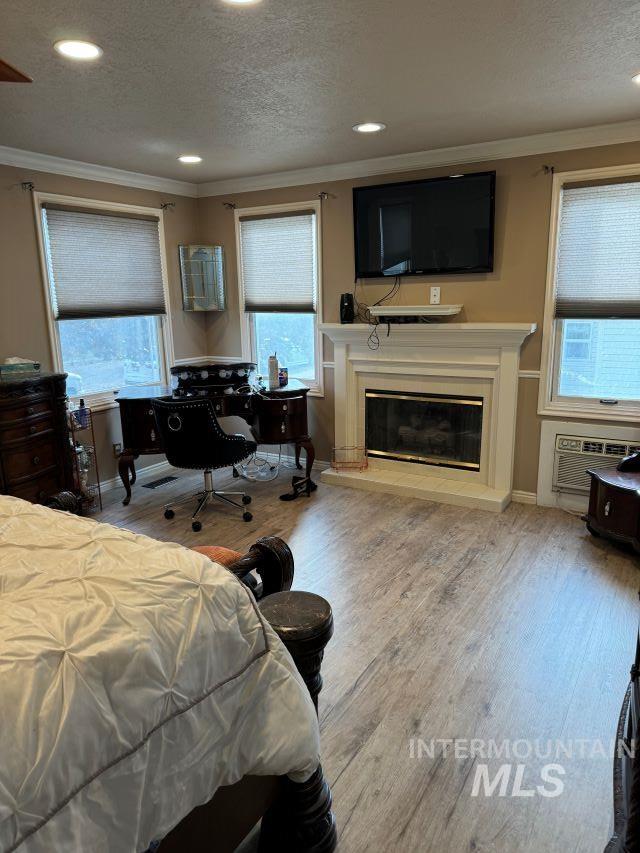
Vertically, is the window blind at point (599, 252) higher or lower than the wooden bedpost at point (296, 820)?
higher

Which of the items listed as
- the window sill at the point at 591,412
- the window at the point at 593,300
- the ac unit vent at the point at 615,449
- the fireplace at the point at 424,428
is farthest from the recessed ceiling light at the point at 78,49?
the ac unit vent at the point at 615,449

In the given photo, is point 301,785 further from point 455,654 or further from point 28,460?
point 28,460

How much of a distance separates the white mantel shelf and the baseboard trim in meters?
1.10

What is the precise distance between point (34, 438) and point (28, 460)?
0.14 m

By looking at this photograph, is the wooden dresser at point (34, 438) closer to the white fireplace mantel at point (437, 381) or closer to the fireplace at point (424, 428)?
the white fireplace mantel at point (437, 381)

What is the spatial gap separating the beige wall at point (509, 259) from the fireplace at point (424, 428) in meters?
0.38

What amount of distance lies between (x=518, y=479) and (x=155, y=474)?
311 cm

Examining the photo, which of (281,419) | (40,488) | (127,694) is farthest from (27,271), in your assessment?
(127,694)

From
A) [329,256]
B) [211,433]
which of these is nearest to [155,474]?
[211,433]

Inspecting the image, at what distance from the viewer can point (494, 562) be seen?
3.38m

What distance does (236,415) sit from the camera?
15.0ft

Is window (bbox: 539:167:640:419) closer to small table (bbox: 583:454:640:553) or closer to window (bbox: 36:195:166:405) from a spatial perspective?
Answer: small table (bbox: 583:454:640:553)

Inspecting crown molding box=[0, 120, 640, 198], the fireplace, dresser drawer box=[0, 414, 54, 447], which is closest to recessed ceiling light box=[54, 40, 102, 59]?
crown molding box=[0, 120, 640, 198]

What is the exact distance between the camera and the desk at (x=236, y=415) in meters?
4.38
